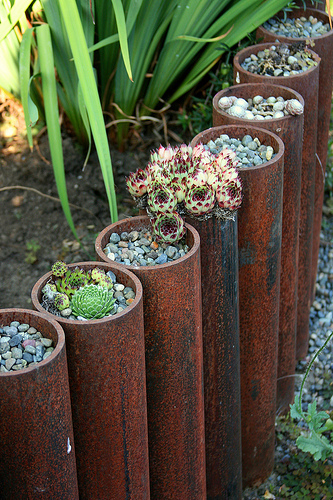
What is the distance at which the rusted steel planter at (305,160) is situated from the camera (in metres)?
2.31

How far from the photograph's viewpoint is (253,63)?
8.23ft

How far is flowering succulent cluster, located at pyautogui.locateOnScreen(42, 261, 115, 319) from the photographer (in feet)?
4.71

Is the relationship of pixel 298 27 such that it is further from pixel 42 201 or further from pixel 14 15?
pixel 42 201

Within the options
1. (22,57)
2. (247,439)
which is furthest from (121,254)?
(22,57)

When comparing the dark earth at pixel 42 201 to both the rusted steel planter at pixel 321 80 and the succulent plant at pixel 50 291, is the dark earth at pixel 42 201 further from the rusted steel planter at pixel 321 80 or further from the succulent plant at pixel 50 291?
Result: the succulent plant at pixel 50 291

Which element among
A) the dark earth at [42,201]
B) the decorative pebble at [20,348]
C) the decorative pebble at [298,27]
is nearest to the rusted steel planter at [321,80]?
the decorative pebble at [298,27]

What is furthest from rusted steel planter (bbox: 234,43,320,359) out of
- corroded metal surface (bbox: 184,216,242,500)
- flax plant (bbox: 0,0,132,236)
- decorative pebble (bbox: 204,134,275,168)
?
corroded metal surface (bbox: 184,216,242,500)

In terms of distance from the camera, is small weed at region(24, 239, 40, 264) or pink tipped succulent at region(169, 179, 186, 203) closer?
pink tipped succulent at region(169, 179, 186, 203)

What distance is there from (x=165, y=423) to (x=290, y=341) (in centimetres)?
87

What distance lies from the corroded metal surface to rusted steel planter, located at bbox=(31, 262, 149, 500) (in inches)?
13.2

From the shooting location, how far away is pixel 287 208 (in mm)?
2209

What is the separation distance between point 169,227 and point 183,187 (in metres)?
0.13

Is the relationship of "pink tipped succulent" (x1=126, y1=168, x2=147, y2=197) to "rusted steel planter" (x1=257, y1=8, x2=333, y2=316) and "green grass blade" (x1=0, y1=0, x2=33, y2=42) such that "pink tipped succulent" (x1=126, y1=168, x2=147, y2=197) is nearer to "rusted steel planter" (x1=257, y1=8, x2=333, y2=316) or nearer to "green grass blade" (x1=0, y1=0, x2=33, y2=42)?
"green grass blade" (x1=0, y1=0, x2=33, y2=42)

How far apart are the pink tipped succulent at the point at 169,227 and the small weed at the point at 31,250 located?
140 cm
